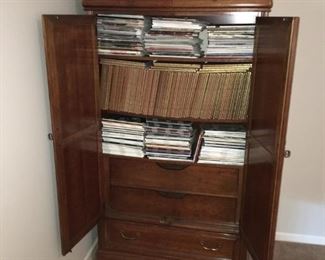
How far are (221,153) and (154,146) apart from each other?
1.13 ft

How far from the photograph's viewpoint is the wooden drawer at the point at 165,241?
74.1 inches

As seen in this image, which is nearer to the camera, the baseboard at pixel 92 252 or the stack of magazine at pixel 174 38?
the stack of magazine at pixel 174 38

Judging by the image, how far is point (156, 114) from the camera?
1.79 metres

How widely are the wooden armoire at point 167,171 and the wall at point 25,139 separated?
0.09 metres

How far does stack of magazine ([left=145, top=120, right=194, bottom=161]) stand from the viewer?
1.78m

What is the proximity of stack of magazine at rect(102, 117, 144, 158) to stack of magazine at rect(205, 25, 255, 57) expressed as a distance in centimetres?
54

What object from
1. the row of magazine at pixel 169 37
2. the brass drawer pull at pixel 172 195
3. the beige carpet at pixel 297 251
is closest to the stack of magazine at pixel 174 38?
the row of magazine at pixel 169 37

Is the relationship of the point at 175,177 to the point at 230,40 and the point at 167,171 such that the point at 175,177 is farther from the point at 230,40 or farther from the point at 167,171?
the point at 230,40

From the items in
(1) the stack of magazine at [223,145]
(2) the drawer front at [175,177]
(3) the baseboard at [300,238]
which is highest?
(1) the stack of magazine at [223,145]

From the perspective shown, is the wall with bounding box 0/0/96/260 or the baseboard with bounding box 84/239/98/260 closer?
the wall with bounding box 0/0/96/260

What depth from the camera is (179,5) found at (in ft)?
5.11

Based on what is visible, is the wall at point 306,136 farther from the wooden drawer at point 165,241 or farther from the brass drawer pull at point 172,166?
the brass drawer pull at point 172,166

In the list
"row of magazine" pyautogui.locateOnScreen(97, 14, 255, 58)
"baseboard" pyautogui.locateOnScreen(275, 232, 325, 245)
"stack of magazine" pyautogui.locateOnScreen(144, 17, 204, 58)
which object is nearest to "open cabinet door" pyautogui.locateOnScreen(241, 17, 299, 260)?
"row of magazine" pyautogui.locateOnScreen(97, 14, 255, 58)

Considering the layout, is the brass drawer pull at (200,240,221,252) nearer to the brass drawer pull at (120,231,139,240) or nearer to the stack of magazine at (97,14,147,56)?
the brass drawer pull at (120,231,139,240)
